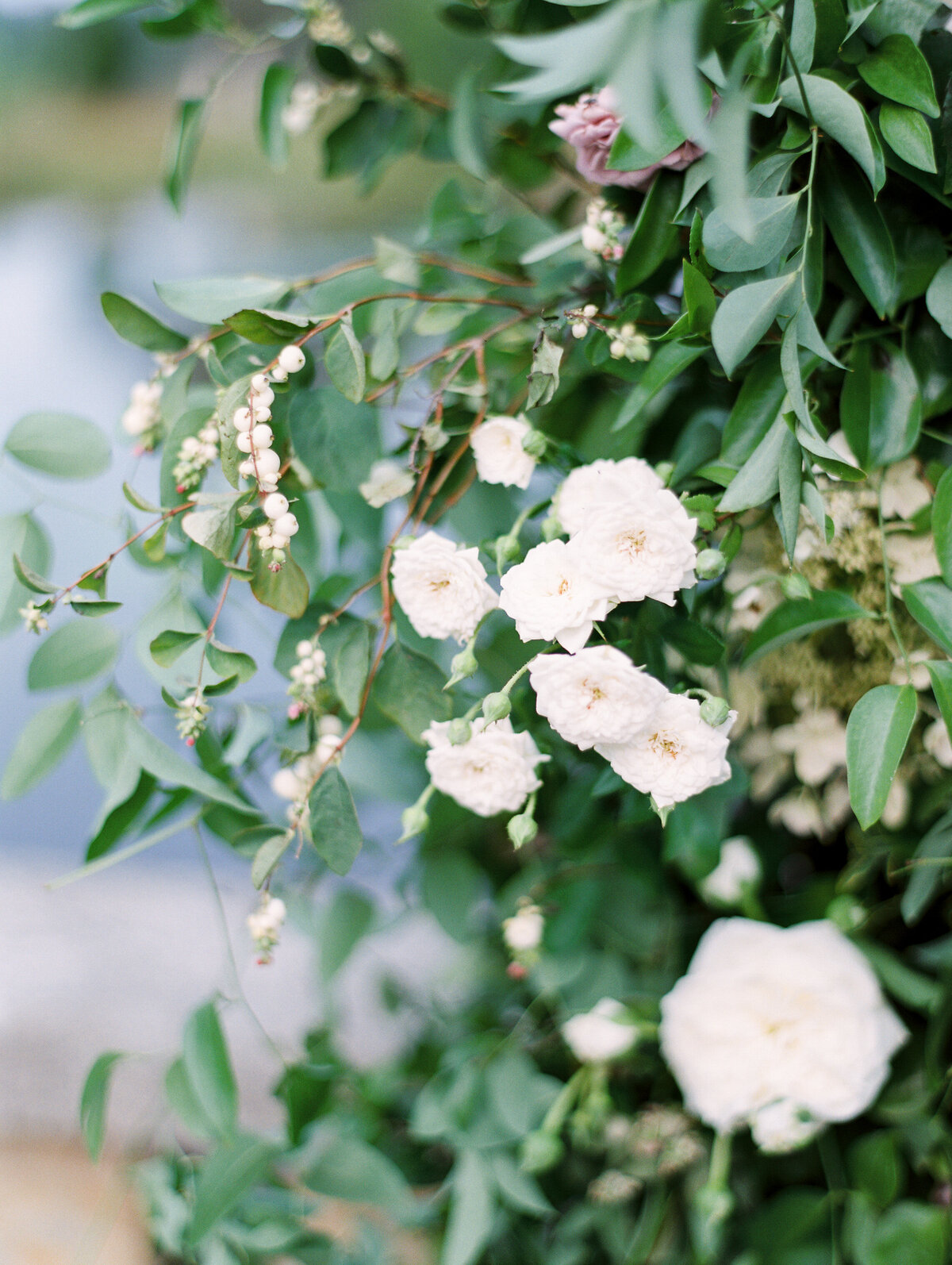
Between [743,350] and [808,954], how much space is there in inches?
13.5

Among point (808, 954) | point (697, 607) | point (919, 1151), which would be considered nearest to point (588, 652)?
point (697, 607)

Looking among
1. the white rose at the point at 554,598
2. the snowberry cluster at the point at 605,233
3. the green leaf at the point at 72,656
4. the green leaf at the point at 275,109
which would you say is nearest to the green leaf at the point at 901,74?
the snowberry cluster at the point at 605,233

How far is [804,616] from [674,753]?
0.32 feet

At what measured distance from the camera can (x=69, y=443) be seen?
47cm

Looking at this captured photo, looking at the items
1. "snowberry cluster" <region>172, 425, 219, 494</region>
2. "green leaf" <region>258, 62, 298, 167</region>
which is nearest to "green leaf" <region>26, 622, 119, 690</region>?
"snowberry cluster" <region>172, 425, 219, 494</region>

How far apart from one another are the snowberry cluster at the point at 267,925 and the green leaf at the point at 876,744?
0.80ft

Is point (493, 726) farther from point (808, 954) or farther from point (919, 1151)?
point (919, 1151)

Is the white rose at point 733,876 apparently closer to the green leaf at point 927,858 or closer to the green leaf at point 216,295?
the green leaf at point 927,858

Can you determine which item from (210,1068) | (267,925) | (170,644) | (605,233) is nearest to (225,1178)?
(210,1068)

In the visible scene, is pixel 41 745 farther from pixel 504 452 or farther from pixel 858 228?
pixel 858 228

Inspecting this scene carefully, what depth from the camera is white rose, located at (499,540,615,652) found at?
0.33m

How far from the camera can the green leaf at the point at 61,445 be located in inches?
18.1

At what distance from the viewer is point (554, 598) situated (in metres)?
0.33

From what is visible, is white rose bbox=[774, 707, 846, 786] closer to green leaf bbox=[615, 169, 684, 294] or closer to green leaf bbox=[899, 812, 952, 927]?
green leaf bbox=[899, 812, 952, 927]
